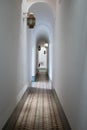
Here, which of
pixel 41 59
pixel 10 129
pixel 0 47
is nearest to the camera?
pixel 0 47

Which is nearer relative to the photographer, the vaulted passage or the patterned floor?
the vaulted passage

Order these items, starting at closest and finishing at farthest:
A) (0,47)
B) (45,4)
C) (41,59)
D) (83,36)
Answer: (83,36) → (0,47) → (45,4) → (41,59)

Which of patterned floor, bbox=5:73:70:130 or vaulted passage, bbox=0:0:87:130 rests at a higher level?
vaulted passage, bbox=0:0:87:130

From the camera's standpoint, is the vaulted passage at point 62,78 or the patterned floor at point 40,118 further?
the patterned floor at point 40,118

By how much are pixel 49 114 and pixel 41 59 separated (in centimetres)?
2183

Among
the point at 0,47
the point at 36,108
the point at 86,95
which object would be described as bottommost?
the point at 36,108

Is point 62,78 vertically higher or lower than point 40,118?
higher

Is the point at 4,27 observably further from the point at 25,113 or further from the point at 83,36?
the point at 25,113

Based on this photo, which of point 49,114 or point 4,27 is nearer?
point 4,27

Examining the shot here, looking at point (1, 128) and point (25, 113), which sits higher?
point (1, 128)

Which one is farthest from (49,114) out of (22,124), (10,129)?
(10,129)

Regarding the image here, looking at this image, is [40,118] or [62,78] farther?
[62,78]

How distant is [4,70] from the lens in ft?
10.6

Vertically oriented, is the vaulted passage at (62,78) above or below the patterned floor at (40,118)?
above
